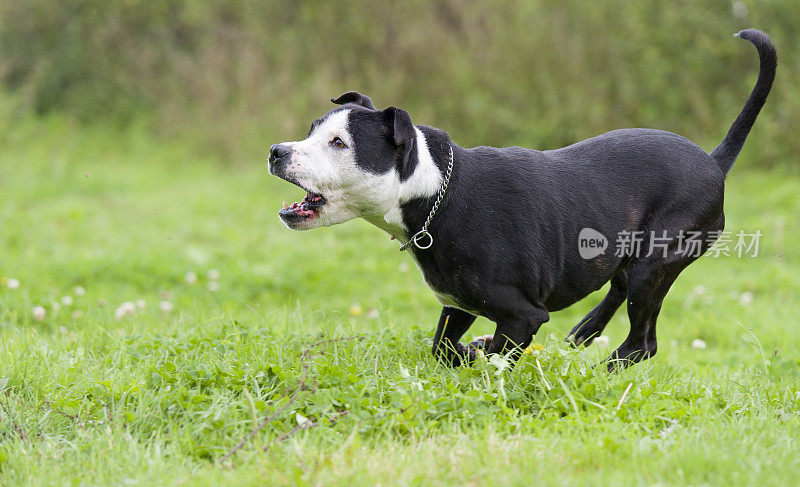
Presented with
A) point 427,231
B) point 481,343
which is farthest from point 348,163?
point 481,343

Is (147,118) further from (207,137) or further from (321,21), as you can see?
(321,21)

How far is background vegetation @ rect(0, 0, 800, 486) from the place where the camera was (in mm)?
3266

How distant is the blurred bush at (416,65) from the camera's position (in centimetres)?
1073

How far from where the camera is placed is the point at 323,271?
770 cm

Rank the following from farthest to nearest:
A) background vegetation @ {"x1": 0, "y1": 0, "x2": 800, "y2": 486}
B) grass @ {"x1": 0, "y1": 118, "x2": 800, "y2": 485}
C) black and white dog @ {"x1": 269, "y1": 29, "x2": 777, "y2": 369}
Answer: black and white dog @ {"x1": 269, "y1": 29, "x2": 777, "y2": 369} → background vegetation @ {"x1": 0, "y1": 0, "x2": 800, "y2": 486} → grass @ {"x1": 0, "y1": 118, "x2": 800, "y2": 485}

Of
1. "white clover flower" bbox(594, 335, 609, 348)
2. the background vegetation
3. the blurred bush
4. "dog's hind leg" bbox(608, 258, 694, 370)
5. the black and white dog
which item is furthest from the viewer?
the blurred bush

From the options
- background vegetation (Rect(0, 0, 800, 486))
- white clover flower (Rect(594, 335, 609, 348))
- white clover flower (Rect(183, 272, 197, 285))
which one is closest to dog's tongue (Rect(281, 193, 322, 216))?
background vegetation (Rect(0, 0, 800, 486))

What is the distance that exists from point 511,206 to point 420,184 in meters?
0.45

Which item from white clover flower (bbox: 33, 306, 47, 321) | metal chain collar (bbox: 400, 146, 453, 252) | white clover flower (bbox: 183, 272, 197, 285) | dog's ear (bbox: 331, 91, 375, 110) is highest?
dog's ear (bbox: 331, 91, 375, 110)

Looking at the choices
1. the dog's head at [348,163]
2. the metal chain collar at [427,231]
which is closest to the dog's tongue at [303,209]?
the dog's head at [348,163]

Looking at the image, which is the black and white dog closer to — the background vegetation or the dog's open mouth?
the dog's open mouth

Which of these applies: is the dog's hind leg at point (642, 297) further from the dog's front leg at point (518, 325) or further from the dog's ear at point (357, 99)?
the dog's ear at point (357, 99)

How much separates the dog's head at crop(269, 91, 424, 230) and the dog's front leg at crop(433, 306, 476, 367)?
2.43ft

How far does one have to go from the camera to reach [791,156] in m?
10.1
